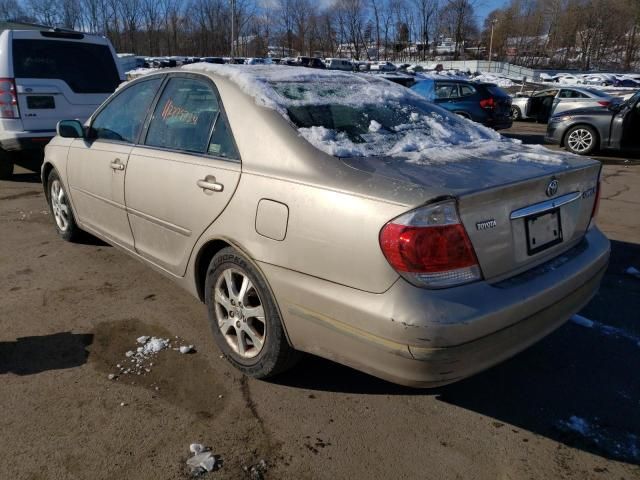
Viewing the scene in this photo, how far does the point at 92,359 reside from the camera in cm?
300

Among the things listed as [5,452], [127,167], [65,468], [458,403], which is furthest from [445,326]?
[127,167]

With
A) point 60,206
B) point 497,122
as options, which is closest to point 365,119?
point 60,206

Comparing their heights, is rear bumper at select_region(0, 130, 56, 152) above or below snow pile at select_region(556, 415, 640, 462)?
above

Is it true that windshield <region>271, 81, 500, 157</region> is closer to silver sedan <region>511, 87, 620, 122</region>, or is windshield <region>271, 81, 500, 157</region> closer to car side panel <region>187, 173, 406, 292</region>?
car side panel <region>187, 173, 406, 292</region>

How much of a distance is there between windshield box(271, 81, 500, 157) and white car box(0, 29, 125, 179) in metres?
5.35

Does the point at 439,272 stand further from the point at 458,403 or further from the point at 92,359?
the point at 92,359

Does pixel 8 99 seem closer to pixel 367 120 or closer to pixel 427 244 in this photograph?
pixel 367 120

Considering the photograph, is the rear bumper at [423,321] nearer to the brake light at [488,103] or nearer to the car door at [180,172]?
the car door at [180,172]

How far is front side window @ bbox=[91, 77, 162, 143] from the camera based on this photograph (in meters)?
3.58

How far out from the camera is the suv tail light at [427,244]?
2.01 meters

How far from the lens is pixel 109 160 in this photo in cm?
374

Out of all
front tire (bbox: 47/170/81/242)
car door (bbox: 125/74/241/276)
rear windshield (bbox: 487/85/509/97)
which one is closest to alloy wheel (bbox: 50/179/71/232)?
front tire (bbox: 47/170/81/242)

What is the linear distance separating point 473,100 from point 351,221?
12.2 meters

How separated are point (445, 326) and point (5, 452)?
1960mm
